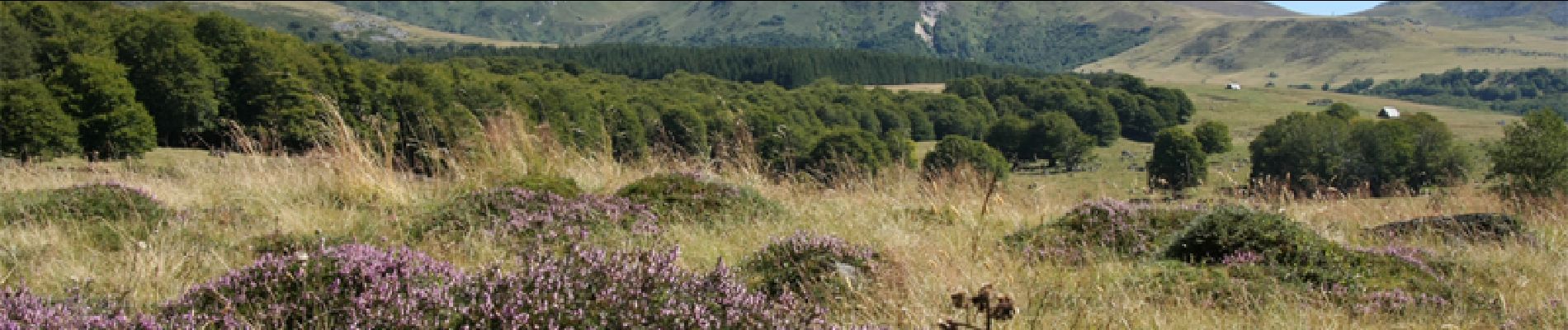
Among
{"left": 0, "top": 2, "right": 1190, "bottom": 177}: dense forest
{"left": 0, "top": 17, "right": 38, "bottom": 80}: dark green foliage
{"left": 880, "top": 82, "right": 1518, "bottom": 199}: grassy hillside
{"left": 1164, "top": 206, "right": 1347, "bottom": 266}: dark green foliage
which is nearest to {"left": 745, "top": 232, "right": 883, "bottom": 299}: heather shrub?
{"left": 1164, "top": 206, "right": 1347, "bottom": 266}: dark green foliage

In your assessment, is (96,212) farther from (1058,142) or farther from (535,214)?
(1058,142)

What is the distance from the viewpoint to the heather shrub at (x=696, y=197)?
23.2 ft

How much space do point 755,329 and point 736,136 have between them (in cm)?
780

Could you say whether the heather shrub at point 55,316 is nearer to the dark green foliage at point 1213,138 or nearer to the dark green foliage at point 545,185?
the dark green foliage at point 545,185

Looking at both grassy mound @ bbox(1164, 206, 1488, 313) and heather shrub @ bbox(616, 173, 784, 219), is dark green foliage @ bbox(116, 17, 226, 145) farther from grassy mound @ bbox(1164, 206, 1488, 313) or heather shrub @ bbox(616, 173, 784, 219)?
grassy mound @ bbox(1164, 206, 1488, 313)

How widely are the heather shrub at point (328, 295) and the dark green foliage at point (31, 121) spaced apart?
3086cm

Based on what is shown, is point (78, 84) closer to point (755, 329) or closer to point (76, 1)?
point (76, 1)

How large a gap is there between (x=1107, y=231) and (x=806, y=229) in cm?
235

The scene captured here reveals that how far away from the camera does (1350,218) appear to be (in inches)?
348

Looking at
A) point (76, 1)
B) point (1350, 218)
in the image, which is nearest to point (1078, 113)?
point (76, 1)

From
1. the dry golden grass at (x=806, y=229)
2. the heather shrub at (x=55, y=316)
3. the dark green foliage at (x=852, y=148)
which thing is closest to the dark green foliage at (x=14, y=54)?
the dry golden grass at (x=806, y=229)

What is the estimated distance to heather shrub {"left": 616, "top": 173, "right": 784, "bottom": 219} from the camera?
707cm

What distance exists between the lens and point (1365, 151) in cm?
7319

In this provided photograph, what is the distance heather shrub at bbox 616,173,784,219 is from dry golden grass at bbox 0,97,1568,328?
0.95 feet
